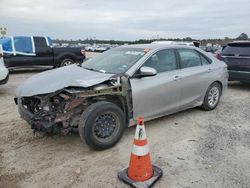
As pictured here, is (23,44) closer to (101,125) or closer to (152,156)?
(101,125)

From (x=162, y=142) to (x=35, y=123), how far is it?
2046 millimetres

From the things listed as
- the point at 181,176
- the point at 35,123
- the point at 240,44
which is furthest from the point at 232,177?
the point at 240,44

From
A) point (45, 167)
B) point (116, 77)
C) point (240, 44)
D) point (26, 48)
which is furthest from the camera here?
point (26, 48)

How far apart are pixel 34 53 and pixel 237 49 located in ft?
27.8

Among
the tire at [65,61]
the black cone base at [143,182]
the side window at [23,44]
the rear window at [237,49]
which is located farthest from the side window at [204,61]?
the side window at [23,44]

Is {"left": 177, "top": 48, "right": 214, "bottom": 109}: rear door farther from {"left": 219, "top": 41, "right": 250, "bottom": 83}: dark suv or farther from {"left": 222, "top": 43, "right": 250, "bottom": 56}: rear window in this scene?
{"left": 222, "top": 43, "right": 250, "bottom": 56}: rear window

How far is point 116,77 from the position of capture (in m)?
4.32

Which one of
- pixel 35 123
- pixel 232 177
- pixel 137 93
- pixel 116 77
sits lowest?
pixel 232 177

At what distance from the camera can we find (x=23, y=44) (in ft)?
39.3

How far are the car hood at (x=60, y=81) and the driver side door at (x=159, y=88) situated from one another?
588 millimetres

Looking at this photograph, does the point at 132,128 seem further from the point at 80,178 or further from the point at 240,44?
the point at 240,44

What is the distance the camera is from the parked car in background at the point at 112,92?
155 inches

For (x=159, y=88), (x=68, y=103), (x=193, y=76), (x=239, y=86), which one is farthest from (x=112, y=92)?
(x=239, y=86)

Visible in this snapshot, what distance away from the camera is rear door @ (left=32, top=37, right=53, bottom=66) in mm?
12281
